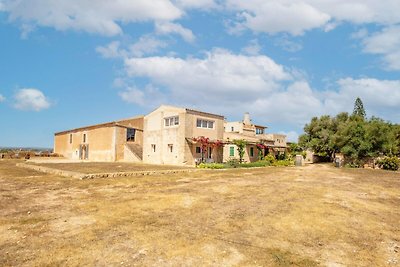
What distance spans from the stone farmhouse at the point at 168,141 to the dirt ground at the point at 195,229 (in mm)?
21268

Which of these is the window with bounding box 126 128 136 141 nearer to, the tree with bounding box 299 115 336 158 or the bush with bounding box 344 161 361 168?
the tree with bounding box 299 115 336 158

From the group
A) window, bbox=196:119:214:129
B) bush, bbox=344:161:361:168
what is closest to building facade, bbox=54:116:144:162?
window, bbox=196:119:214:129

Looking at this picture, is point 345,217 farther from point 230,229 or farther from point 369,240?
point 230,229

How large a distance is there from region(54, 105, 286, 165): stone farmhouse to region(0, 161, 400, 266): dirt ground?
21.3 meters

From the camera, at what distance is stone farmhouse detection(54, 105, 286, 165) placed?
113 ft

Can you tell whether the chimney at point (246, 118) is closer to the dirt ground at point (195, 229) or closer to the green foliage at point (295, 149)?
the green foliage at point (295, 149)

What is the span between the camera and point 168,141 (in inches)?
1427

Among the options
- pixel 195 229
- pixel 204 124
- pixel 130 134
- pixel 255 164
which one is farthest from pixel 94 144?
pixel 195 229

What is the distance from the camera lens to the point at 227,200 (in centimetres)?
1173

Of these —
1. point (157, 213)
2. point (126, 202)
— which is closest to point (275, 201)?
point (157, 213)

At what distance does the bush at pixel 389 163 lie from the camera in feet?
105

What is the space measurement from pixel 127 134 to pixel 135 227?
127 feet

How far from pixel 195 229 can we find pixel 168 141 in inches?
1133

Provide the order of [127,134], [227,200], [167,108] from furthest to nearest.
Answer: [127,134], [167,108], [227,200]
